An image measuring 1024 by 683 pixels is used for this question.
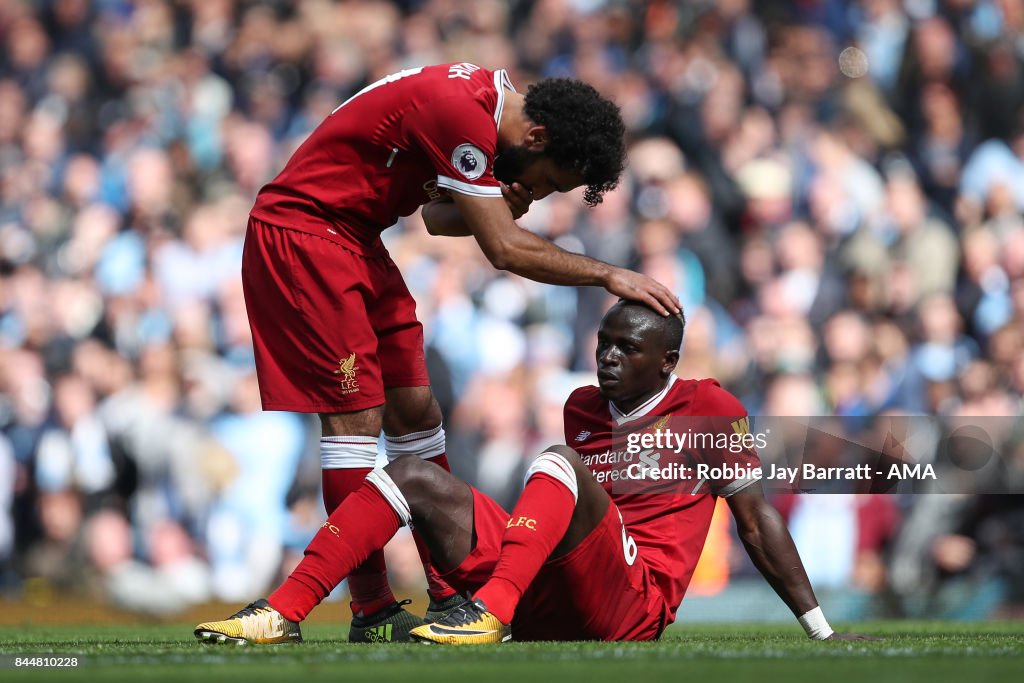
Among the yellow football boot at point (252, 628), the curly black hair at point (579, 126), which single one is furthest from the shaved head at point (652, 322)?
the yellow football boot at point (252, 628)

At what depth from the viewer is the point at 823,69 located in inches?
481

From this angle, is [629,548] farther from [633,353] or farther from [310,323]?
[310,323]

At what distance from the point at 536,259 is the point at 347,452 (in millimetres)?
1002

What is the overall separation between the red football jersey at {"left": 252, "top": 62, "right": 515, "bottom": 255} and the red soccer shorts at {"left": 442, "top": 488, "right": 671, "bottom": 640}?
124 cm

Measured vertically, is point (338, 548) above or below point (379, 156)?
below

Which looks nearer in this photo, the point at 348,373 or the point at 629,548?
the point at 629,548

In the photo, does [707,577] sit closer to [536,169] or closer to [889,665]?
[536,169]

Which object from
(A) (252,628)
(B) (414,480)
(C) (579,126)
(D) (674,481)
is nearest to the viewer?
(A) (252,628)

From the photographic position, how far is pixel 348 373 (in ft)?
17.5

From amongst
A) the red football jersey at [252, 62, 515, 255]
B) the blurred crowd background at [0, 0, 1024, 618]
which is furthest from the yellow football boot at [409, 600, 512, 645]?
the blurred crowd background at [0, 0, 1024, 618]

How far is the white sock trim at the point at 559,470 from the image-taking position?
466cm

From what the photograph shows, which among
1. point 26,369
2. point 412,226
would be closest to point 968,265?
point 412,226

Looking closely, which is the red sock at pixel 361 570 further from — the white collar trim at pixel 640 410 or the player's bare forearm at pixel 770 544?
the player's bare forearm at pixel 770 544
